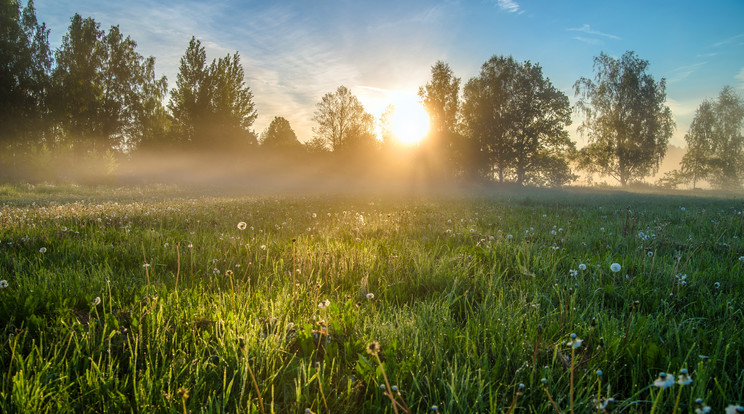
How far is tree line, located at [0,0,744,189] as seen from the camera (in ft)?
112

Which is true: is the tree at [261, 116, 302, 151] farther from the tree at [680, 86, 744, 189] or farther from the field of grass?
the tree at [680, 86, 744, 189]

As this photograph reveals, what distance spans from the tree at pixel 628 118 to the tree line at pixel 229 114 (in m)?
0.13

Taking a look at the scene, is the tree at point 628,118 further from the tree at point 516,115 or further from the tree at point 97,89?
the tree at point 97,89

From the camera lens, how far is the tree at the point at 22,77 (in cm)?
3138

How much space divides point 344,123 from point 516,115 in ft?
88.7

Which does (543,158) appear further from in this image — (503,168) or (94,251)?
(94,251)

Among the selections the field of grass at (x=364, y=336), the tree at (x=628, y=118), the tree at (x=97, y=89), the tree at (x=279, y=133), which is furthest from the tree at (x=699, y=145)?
the tree at (x=97, y=89)

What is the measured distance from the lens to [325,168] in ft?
179

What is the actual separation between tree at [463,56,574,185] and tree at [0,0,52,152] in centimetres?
4704

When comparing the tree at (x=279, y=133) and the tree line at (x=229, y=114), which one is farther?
the tree at (x=279, y=133)

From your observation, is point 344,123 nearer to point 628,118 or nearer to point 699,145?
point 628,118

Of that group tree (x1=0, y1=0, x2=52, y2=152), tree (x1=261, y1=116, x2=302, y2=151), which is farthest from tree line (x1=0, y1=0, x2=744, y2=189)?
tree (x1=261, y1=116, x2=302, y2=151)

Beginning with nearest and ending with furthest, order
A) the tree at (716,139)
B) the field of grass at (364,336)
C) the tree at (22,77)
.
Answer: the field of grass at (364,336), the tree at (22,77), the tree at (716,139)

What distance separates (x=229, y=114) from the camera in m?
46.3
